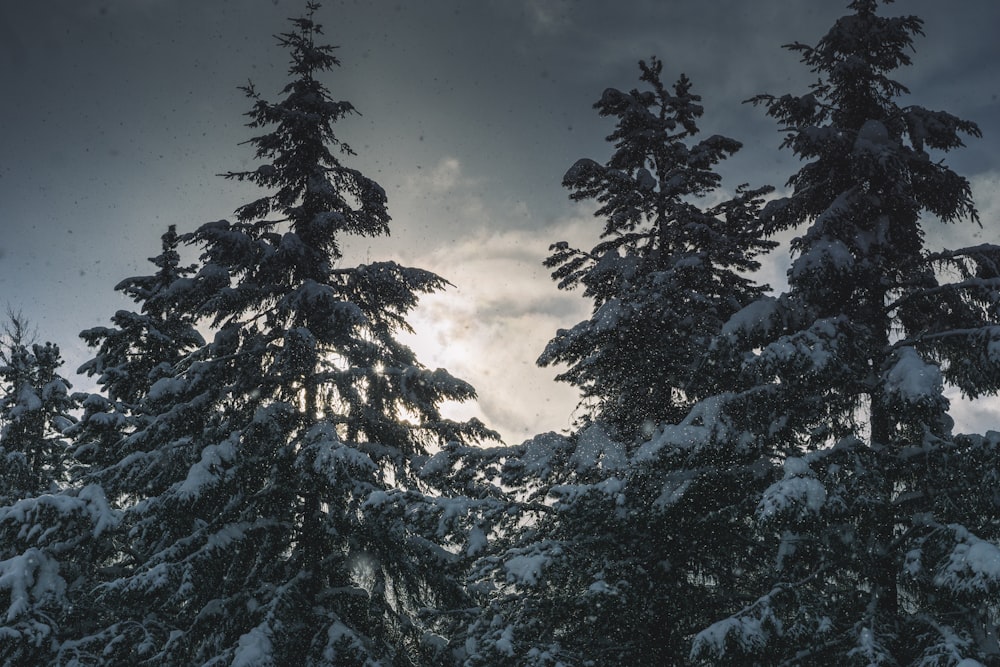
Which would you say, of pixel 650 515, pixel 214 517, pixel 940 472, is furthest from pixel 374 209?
pixel 940 472

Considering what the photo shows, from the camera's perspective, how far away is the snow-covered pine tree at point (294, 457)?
10.6 metres

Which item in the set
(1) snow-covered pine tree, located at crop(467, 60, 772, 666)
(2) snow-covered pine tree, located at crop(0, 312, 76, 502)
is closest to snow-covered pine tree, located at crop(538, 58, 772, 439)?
(1) snow-covered pine tree, located at crop(467, 60, 772, 666)

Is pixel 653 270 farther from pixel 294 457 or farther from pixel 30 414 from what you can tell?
pixel 30 414

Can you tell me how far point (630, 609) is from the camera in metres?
10.1

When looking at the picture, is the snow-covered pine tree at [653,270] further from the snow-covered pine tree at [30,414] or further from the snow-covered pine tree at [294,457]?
the snow-covered pine tree at [30,414]

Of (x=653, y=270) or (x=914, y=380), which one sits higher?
(x=653, y=270)

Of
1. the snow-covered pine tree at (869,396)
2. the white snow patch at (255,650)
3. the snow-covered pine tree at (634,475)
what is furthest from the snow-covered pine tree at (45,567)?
the snow-covered pine tree at (869,396)

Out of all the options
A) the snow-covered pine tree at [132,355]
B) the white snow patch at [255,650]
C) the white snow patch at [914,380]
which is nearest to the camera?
the white snow patch at [914,380]

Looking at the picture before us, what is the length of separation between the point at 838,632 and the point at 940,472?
102 inches

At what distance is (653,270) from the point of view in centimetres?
1273

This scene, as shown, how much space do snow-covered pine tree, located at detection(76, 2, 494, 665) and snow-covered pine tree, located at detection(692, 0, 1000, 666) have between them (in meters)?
5.06

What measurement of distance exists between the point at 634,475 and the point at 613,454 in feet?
1.60

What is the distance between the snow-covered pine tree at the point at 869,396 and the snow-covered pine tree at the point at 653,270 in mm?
1715

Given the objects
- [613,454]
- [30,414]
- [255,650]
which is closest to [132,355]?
[30,414]
